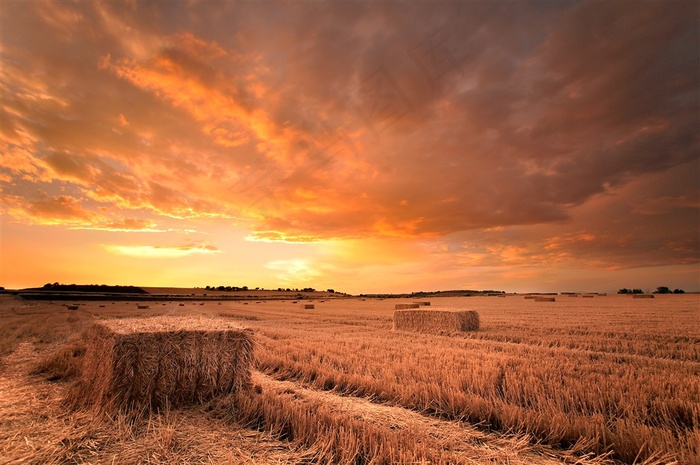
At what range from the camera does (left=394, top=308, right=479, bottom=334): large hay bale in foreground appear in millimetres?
15320

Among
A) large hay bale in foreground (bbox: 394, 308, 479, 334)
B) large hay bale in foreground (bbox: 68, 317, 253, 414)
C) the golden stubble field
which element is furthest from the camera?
large hay bale in foreground (bbox: 394, 308, 479, 334)

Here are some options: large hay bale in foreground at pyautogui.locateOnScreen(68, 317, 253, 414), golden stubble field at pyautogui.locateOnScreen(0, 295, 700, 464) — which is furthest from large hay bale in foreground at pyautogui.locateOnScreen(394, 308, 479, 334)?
large hay bale in foreground at pyautogui.locateOnScreen(68, 317, 253, 414)

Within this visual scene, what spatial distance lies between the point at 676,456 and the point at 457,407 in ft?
8.16

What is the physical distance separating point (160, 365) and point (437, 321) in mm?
12529

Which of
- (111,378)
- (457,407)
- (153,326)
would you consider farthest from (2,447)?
(457,407)

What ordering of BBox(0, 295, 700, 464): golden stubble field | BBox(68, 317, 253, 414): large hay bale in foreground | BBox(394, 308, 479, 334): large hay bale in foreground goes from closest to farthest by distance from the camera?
BBox(0, 295, 700, 464): golden stubble field < BBox(68, 317, 253, 414): large hay bale in foreground < BBox(394, 308, 479, 334): large hay bale in foreground

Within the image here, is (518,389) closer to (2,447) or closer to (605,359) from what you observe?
(605,359)

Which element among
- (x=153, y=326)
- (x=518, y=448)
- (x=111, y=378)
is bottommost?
(x=518, y=448)

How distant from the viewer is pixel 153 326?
20.8 ft

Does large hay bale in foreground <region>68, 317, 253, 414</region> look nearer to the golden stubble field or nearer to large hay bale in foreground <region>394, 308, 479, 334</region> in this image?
the golden stubble field

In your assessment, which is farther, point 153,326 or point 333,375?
point 333,375

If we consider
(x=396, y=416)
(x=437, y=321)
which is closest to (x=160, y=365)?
(x=396, y=416)

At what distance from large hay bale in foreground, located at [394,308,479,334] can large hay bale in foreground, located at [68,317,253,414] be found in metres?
10.7

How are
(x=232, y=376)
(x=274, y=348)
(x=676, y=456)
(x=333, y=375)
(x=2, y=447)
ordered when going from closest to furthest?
1. (x=676, y=456)
2. (x=2, y=447)
3. (x=232, y=376)
4. (x=333, y=375)
5. (x=274, y=348)
